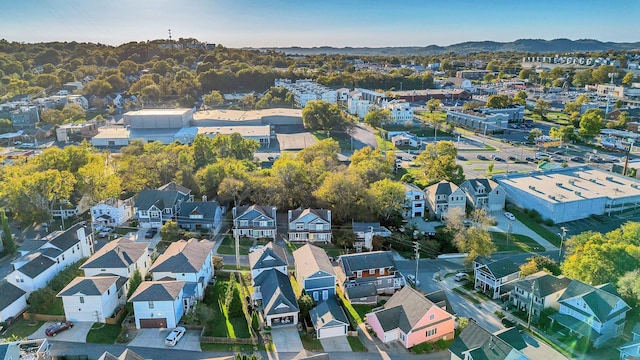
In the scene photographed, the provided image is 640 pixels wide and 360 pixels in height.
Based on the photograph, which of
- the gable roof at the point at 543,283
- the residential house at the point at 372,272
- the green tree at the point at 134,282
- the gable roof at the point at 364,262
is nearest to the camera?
the gable roof at the point at 543,283

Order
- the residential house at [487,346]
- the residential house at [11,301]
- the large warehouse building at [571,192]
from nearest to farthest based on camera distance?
1. the residential house at [487,346]
2. the residential house at [11,301]
3. the large warehouse building at [571,192]

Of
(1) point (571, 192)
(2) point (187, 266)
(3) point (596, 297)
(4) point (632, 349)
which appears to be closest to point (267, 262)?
(2) point (187, 266)

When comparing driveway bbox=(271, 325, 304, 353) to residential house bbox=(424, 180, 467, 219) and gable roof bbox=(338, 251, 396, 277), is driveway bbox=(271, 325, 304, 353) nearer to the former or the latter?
gable roof bbox=(338, 251, 396, 277)

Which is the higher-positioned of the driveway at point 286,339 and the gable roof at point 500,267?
the gable roof at point 500,267

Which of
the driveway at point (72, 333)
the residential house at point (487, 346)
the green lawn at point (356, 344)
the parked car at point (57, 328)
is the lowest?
the green lawn at point (356, 344)

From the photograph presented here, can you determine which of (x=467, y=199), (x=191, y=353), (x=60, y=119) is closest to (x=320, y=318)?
(x=191, y=353)

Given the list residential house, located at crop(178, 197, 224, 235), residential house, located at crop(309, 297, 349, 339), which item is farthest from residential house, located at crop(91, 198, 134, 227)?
residential house, located at crop(309, 297, 349, 339)

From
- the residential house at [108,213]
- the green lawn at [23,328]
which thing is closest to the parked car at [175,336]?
the green lawn at [23,328]

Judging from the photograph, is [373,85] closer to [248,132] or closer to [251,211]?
[248,132]

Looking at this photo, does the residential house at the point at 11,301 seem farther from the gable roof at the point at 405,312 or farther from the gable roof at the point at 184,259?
the gable roof at the point at 405,312
